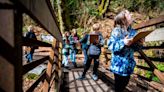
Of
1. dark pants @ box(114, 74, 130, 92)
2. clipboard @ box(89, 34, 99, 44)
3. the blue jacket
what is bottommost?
dark pants @ box(114, 74, 130, 92)

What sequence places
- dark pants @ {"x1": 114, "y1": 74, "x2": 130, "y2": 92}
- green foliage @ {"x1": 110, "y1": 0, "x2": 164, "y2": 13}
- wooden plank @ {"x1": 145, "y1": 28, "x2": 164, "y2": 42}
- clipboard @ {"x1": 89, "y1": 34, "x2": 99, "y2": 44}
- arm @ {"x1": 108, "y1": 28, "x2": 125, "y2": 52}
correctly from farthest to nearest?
green foliage @ {"x1": 110, "y1": 0, "x2": 164, "y2": 13} → clipboard @ {"x1": 89, "y1": 34, "x2": 99, "y2": 44} → wooden plank @ {"x1": 145, "y1": 28, "x2": 164, "y2": 42} → dark pants @ {"x1": 114, "y1": 74, "x2": 130, "y2": 92} → arm @ {"x1": 108, "y1": 28, "x2": 125, "y2": 52}

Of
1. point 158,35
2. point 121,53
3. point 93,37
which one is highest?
point 93,37

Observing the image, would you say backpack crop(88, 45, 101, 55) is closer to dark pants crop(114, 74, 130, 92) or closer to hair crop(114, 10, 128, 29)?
dark pants crop(114, 74, 130, 92)

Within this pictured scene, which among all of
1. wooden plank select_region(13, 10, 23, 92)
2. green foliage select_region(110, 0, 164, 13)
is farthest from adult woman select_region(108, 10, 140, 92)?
green foliage select_region(110, 0, 164, 13)

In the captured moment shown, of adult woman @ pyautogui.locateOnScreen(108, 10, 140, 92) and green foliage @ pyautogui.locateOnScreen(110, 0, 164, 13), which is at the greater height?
green foliage @ pyautogui.locateOnScreen(110, 0, 164, 13)

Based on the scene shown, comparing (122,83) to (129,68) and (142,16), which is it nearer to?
(129,68)

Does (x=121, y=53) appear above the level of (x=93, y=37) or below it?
below

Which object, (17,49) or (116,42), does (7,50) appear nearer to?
(17,49)

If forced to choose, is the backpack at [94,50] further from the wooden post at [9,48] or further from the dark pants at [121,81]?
the wooden post at [9,48]

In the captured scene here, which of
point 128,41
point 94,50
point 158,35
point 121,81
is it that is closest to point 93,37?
point 94,50

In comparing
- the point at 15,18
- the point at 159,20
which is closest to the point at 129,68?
the point at 159,20

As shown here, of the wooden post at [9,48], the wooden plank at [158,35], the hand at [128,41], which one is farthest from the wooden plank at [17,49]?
the wooden plank at [158,35]

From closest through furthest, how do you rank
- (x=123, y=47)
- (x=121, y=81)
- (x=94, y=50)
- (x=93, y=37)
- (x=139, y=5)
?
1. (x=123, y=47)
2. (x=121, y=81)
3. (x=93, y=37)
4. (x=94, y=50)
5. (x=139, y=5)

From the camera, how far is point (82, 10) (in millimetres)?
21781
